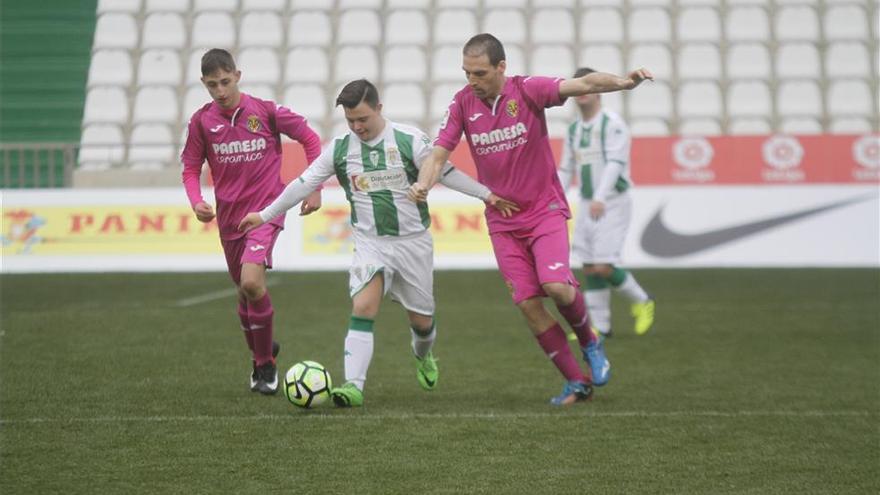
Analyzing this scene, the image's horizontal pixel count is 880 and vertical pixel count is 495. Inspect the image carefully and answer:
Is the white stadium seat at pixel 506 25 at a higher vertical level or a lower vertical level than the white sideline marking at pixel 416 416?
higher

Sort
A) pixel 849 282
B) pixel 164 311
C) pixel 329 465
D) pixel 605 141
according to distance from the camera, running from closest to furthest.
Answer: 1. pixel 329 465
2. pixel 605 141
3. pixel 164 311
4. pixel 849 282

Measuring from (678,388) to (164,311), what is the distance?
6.44 m

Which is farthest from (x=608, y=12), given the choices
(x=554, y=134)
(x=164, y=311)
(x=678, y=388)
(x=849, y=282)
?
(x=678, y=388)

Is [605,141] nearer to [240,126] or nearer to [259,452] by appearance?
[240,126]

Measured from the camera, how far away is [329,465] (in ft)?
18.3

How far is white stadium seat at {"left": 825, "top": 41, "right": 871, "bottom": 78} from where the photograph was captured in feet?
72.4

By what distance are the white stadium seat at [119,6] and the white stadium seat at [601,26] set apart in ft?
26.9

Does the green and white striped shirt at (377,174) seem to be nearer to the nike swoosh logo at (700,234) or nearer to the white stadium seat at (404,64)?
the nike swoosh logo at (700,234)

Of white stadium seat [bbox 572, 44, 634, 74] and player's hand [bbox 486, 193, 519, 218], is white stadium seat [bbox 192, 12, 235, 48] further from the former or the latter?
player's hand [bbox 486, 193, 519, 218]

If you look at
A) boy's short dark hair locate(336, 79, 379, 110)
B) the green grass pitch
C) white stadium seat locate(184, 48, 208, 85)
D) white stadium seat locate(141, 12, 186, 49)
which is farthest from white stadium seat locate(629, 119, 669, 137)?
boy's short dark hair locate(336, 79, 379, 110)

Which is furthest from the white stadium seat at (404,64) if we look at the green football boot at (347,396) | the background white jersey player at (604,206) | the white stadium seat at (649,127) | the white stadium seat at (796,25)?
the green football boot at (347,396)

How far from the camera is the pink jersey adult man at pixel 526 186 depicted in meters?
7.17

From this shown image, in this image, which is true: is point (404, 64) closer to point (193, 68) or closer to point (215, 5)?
point (193, 68)

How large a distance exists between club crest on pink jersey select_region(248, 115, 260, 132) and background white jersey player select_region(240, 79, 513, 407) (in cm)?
82
